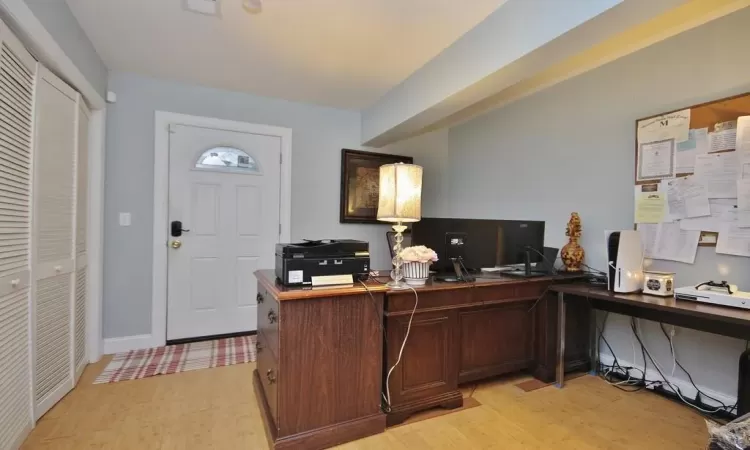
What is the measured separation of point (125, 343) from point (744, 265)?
14.5 feet

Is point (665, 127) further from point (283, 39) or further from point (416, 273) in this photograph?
point (283, 39)

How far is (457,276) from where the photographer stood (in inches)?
86.7

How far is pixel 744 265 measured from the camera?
6.49ft

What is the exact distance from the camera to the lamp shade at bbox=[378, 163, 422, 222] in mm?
1910

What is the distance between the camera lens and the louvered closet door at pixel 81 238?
7.62 feet

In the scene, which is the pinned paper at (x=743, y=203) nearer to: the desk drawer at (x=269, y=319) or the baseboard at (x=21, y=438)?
the desk drawer at (x=269, y=319)

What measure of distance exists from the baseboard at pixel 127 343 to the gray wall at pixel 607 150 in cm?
348

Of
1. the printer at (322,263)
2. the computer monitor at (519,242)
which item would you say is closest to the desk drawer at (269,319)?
the printer at (322,263)

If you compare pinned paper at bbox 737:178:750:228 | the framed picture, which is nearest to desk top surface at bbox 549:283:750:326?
pinned paper at bbox 737:178:750:228

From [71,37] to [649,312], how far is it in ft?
12.7

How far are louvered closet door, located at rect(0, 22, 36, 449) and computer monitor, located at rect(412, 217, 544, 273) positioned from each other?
6.68ft

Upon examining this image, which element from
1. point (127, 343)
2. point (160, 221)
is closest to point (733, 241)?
point (160, 221)

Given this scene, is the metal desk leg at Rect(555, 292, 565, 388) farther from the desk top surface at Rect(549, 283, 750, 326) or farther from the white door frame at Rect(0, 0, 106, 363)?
the white door frame at Rect(0, 0, 106, 363)

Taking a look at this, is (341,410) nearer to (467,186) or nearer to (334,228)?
(334,228)
